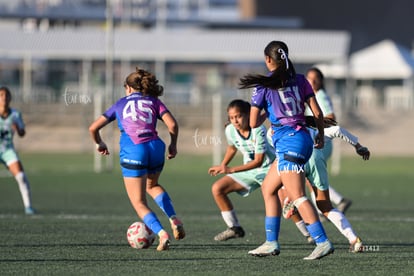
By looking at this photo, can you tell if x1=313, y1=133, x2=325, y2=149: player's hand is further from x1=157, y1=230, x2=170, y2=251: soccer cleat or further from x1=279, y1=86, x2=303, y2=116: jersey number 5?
x1=157, y1=230, x2=170, y2=251: soccer cleat

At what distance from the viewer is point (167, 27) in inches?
2552

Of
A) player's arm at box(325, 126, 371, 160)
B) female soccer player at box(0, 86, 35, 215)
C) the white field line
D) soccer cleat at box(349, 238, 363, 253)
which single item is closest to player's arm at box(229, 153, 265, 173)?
player's arm at box(325, 126, 371, 160)

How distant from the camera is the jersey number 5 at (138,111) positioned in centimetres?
1120

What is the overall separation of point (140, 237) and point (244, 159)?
195cm

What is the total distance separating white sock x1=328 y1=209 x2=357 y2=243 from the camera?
11.2m

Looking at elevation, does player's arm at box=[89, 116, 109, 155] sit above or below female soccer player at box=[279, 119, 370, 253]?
above

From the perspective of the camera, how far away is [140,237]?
11.4 metres

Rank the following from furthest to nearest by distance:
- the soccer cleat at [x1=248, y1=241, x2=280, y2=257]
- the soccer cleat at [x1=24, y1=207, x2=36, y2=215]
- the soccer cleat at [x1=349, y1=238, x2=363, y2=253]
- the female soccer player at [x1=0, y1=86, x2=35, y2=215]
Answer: the soccer cleat at [x1=24, y1=207, x2=36, y2=215] → the female soccer player at [x1=0, y1=86, x2=35, y2=215] → the soccer cleat at [x1=349, y1=238, x2=363, y2=253] → the soccer cleat at [x1=248, y1=241, x2=280, y2=257]

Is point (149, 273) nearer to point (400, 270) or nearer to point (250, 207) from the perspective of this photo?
point (400, 270)

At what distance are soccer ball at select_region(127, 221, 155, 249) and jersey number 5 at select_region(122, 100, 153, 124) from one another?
46.8 inches

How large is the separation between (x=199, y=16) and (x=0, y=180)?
41.0 meters

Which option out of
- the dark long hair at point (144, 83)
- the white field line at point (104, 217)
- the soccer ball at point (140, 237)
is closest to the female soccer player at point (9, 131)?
the white field line at point (104, 217)

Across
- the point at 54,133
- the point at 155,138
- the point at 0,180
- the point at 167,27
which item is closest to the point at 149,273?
the point at 155,138

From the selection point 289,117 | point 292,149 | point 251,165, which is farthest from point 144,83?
point 292,149
